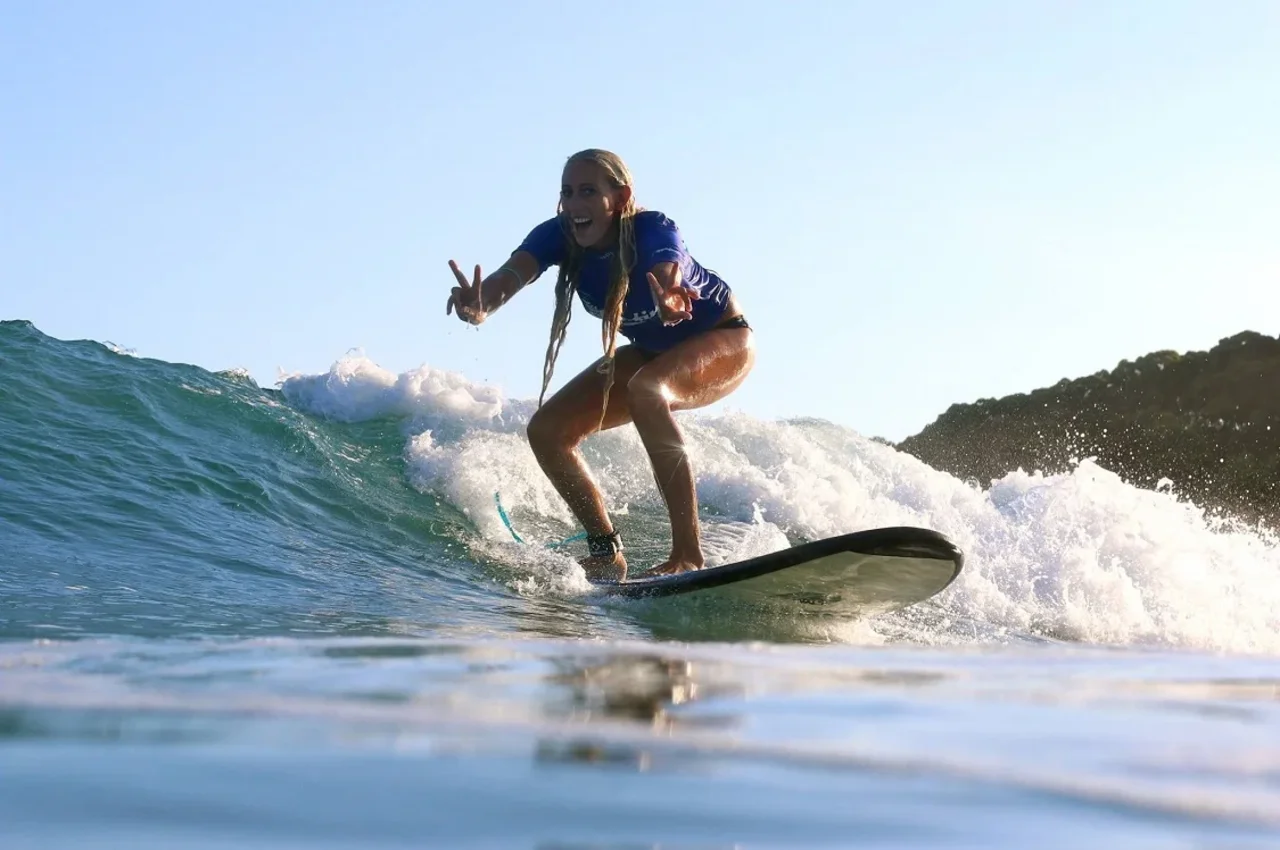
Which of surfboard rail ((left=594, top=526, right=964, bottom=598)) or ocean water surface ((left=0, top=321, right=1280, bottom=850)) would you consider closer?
ocean water surface ((left=0, top=321, right=1280, bottom=850))

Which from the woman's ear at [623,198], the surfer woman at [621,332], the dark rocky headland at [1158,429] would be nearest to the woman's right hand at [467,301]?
the surfer woman at [621,332]

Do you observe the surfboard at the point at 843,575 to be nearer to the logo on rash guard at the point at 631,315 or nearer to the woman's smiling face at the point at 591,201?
the logo on rash guard at the point at 631,315

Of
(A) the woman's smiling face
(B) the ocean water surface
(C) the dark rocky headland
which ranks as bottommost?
(B) the ocean water surface

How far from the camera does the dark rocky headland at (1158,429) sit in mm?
27094

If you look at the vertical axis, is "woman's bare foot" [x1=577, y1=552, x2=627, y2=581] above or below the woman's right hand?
below

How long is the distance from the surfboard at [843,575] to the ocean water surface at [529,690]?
12 cm

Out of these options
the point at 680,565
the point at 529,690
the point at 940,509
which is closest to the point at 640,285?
the point at 680,565

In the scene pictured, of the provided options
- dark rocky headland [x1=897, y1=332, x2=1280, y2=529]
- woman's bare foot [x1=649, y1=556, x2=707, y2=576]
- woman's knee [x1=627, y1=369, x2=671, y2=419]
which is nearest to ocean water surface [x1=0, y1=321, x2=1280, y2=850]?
woman's bare foot [x1=649, y1=556, x2=707, y2=576]

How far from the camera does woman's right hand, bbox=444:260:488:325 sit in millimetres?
5727

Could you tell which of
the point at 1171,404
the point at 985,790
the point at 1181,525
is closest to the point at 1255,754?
the point at 985,790

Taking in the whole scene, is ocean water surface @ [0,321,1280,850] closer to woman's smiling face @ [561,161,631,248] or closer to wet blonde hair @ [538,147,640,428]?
wet blonde hair @ [538,147,640,428]

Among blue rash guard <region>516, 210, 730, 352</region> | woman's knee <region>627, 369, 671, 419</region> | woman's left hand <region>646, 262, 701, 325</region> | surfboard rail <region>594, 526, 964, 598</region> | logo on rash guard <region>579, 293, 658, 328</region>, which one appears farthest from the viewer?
logo on rash guard <region>579, 293, 658, 328</region>

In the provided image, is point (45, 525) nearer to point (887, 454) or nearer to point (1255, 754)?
point (1255, 754)

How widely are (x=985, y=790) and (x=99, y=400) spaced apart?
939 centimetres
